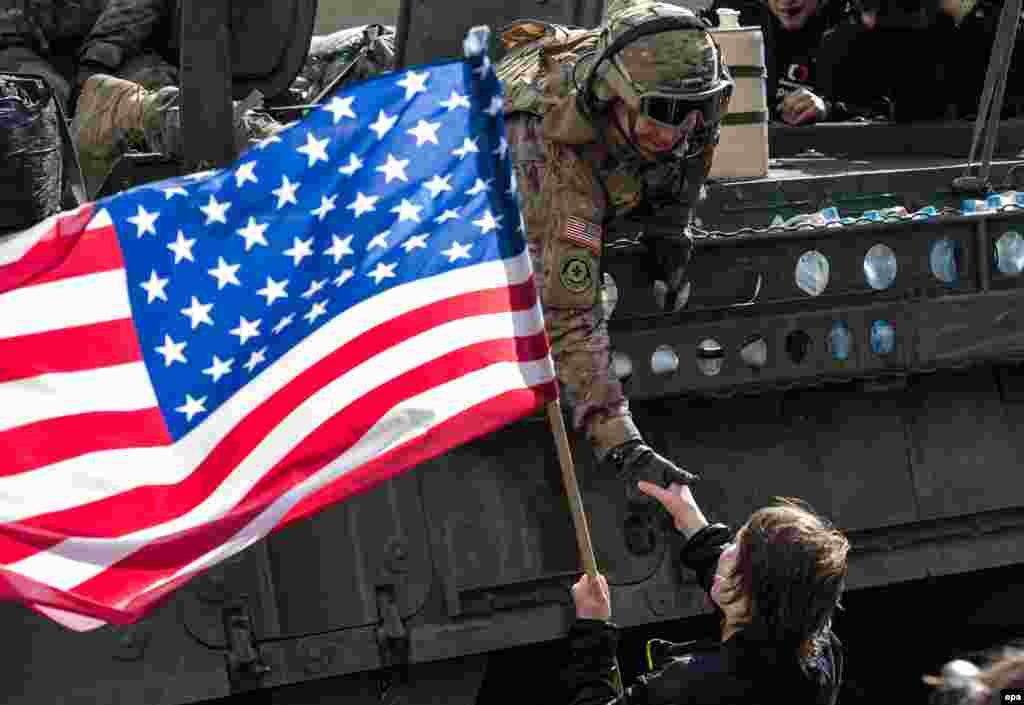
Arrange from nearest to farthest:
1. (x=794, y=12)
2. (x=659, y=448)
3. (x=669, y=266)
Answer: (x=669, y=266) → (x=659, y=448) → (x=794, y=12)

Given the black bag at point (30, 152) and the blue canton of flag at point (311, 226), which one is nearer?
the blue canton of flag at point (311, 226)

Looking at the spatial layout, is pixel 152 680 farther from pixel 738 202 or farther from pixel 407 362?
pixel 738 202

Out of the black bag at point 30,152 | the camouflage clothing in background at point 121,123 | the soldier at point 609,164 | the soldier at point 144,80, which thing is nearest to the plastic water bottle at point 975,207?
the soldier at point 609,164

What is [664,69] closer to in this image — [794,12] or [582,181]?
[582,181]

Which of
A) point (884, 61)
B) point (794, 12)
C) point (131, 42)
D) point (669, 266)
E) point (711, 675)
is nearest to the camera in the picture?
point (711, 675)

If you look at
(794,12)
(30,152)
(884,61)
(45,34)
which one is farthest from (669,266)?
(794,12)

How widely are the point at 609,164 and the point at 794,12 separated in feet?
11.3

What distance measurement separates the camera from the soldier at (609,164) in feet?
17.4

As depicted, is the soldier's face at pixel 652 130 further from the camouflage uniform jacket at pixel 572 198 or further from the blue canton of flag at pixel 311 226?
the blue canton of flag at pixel 311 226

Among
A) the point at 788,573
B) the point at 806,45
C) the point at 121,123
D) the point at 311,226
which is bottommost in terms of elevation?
the point at 806,45

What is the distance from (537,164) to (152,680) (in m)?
1.56

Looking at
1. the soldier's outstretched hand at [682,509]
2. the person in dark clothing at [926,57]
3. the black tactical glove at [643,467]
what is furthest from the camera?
the person in dark clothing at [926,57]

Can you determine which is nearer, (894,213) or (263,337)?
(263,337)

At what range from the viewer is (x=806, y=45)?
881 centimetres
